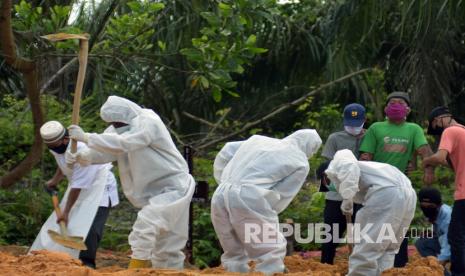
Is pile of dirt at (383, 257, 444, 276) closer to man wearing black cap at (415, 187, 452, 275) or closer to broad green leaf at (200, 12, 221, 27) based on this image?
man wearing black cap at (415, 187, 452, 275)

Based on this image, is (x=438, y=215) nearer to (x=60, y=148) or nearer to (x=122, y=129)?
(x=122, y=129)

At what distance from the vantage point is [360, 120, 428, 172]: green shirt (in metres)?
9.25

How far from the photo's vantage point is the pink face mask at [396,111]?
9.27m

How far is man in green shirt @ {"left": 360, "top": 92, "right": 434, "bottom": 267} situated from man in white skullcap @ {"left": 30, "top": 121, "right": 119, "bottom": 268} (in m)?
2.16

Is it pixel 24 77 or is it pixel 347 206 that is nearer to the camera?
pixel 347 206

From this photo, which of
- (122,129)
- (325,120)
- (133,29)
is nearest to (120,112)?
(122,129)

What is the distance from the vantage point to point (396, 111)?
30.4 feet

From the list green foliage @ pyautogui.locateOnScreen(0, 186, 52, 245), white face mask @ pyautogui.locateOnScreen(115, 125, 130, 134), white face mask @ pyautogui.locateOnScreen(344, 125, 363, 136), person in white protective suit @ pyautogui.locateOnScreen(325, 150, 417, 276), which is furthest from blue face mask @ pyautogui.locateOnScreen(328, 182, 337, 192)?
green foliage @ pyautogui.locateOnScreen(0, 186, 52, 245)

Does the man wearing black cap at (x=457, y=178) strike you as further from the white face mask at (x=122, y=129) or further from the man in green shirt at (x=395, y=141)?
the white face mask at (x=122, y=129)

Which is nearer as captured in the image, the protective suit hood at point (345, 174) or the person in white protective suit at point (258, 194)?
the protective suit hood at point (345, 174)

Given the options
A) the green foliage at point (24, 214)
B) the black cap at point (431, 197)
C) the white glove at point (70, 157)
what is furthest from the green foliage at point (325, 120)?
the white glove at point (70, 157)

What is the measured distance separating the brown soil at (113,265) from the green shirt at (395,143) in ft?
2.77

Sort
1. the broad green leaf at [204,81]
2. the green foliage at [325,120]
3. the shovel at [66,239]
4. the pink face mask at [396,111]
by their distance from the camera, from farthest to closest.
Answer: the green foliage at [325,120] → the broad green leaf at [204,81] → the pink face mask at [396,111] → the shovel at [66,239]

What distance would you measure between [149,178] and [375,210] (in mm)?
1746
